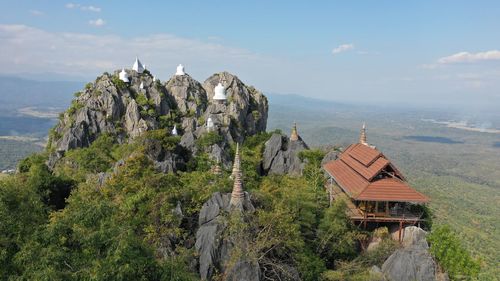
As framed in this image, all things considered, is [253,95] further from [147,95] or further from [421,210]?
[421,210]

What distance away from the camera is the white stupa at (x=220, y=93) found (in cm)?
4688

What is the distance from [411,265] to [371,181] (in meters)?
5.49

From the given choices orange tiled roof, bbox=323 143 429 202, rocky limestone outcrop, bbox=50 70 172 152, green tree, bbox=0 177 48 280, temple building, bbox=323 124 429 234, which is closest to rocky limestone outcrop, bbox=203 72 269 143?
rocky limestone outcrop, bbox=50 70 172 152

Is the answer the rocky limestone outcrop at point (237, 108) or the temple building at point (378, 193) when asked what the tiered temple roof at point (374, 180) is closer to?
the temple building at point (378, 193)

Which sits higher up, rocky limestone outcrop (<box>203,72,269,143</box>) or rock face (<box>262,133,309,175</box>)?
rocky limestone outcrop (<box>203,72,269,143</box>)

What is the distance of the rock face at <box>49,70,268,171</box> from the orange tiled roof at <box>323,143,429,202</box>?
14.6m

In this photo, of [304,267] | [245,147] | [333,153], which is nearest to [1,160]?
[245,147]

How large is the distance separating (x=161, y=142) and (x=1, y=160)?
115334 millimetres

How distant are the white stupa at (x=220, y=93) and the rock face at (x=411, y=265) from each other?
32722 millimetres

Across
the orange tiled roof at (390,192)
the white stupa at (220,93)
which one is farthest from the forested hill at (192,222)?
the white stupa at (220,93)

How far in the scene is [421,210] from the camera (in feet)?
73.0

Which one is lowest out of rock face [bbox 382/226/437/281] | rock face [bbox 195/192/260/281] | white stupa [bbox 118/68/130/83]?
rock face [bbox 382/226/437/281]

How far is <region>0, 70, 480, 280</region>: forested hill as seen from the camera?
9.89 meters

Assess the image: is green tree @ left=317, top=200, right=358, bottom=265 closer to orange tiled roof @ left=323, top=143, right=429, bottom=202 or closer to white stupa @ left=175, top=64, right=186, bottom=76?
orange tiled roof @ left=323, top=143, right=429, bottom=202
